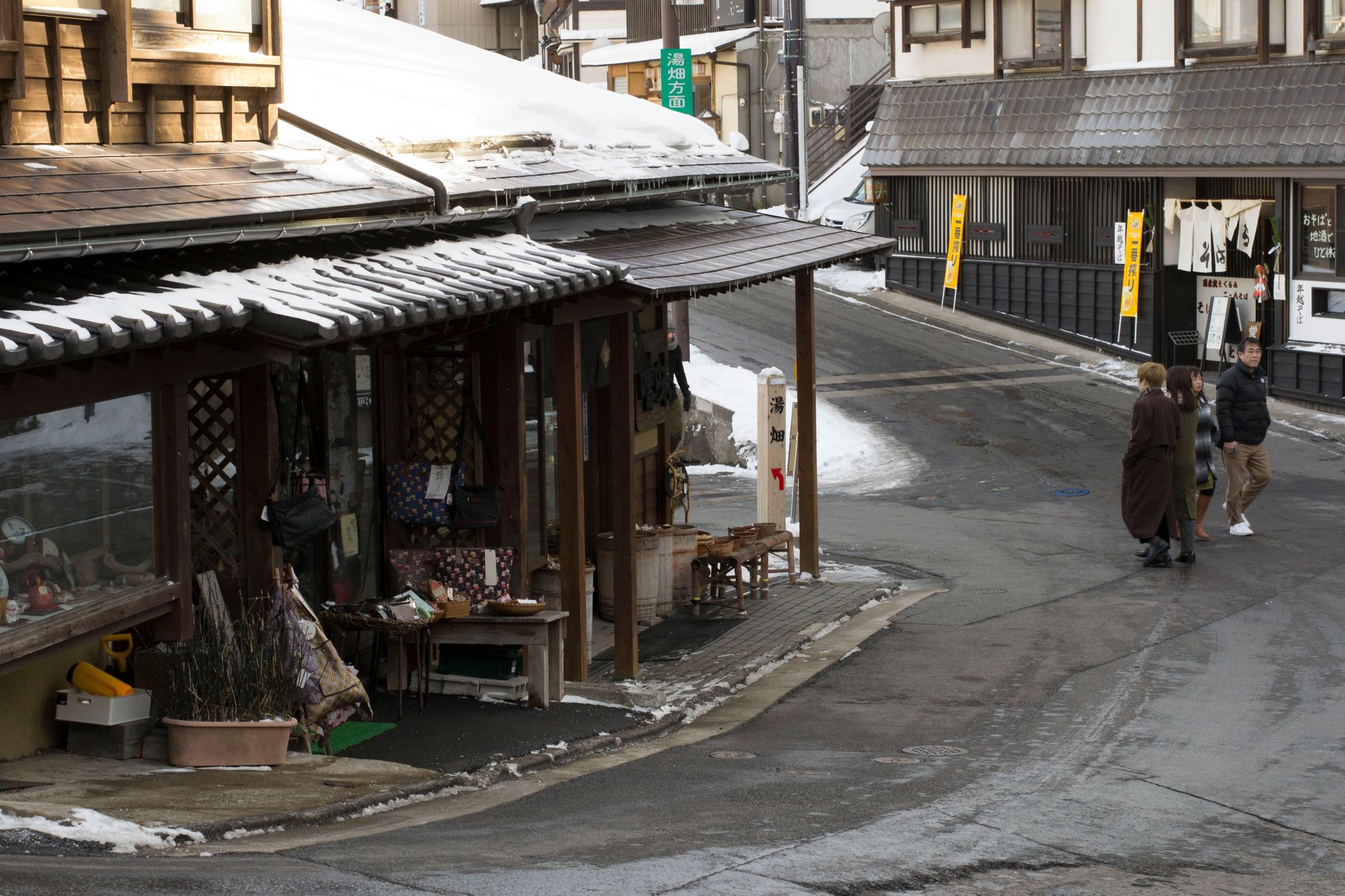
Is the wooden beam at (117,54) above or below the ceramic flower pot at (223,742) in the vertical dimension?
above

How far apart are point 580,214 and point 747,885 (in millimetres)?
8030

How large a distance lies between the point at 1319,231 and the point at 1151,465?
479 inches

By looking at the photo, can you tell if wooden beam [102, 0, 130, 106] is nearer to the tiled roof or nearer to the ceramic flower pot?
the ceramic flower pot

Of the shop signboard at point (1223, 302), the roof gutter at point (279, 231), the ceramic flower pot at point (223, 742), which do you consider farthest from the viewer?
the shop signboard at point (1223, 302)

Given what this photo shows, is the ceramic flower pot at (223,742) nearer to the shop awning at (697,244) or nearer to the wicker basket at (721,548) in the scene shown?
the shop awning at (697,244)

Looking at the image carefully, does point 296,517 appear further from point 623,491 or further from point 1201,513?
point 1201,513

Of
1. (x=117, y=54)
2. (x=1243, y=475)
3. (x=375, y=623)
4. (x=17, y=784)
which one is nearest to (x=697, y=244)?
(x=375, y=623)

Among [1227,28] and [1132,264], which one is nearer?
[1227,28]

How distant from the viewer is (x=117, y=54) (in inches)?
347

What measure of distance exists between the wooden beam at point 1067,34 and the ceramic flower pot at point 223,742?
2436 cm

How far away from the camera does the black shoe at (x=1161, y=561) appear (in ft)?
49.6

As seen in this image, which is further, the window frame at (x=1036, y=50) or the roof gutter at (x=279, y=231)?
the window frame at (x=1036, y=50)

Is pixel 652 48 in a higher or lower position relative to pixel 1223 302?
higher

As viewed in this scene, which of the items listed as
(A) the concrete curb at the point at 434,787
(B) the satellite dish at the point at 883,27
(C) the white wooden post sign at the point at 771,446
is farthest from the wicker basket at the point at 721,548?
(B) the satellite dish at the point at 883,27
